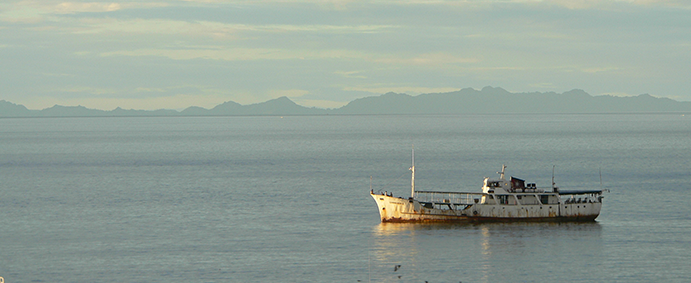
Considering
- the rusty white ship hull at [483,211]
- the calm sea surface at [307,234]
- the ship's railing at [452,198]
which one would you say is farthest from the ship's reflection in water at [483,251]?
the ship's railing at [452,198]

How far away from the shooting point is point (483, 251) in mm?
64625

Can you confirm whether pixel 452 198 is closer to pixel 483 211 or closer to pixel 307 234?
pixel 483 211

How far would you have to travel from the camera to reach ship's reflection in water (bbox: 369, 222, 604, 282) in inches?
2250

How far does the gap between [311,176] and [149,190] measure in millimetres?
30665

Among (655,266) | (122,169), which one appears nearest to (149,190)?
(122,169)

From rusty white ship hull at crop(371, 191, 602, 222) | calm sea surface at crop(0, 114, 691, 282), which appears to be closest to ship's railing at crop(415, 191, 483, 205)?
rusty white ship hull at crop(371, 191, 602, 222)

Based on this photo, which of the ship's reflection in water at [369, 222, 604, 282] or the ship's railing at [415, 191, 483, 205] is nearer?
the ship's reflection in water at [369, 222, 604, 282]

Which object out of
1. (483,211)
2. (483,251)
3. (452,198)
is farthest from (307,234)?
(452,198)

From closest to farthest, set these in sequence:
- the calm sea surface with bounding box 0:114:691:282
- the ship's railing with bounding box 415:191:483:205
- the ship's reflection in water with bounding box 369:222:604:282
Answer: the ship's reflection in water with bounding box 369:222:604:282 → the calm sea surface with bounding box 0:114:691:282 → the ship's railing with bounding box 415:191:483:205

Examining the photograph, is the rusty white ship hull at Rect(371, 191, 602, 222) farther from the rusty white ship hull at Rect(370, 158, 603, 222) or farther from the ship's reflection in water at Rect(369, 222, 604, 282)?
the ship's reflection in water at Rect(369, 222, 604, 282)

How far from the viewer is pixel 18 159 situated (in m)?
192

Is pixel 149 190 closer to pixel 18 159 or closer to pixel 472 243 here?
pixel 472 243

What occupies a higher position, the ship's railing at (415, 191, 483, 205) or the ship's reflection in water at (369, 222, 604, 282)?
A: the ship's railing at (415, 191, 483, 205)

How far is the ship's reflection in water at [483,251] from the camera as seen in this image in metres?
57.2
